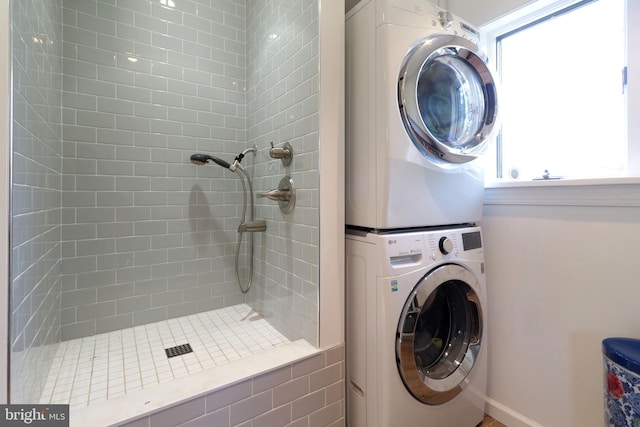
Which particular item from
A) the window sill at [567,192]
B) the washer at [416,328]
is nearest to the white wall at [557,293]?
the window sill at [567,192]

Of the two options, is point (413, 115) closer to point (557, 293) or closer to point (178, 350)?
point (557, 293)

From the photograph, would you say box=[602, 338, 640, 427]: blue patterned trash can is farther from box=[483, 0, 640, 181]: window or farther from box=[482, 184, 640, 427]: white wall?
box=[483, 0, 640, 181]: window

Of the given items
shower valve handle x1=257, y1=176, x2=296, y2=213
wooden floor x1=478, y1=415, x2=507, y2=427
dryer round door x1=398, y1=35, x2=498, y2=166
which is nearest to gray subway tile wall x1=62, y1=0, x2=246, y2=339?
shower valve handle x1=257, y1=176, x2=296, y2=213

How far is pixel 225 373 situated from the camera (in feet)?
3.37

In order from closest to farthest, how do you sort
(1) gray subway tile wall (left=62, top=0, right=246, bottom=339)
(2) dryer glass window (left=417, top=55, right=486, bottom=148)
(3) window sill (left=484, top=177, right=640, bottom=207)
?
(3) window sill (left=484, top=177, right=640, bottom=207), (2) dryer glass window (left=417, top=55, right=486, bottom=148), (1) gray subway tile wall (left=62, top=0, right=246, bottom=339)

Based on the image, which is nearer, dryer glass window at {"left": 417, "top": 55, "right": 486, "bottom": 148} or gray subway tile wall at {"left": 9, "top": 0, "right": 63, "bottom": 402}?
gray subway tile wall at {"left": 9, "top": 0, "right": 63, "bottom": 402}

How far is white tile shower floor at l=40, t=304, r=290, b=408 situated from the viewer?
1.12 metres

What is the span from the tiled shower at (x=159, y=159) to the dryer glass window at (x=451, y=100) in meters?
0.47

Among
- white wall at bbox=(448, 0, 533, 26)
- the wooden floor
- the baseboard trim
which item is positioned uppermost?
white wall at bbox=(448, 0, 533, 26)

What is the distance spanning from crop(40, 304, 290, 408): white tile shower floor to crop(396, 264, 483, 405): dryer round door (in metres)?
0.64

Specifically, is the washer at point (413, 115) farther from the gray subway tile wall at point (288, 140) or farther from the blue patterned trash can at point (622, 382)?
the blue patterned trash can at point (622, 382)

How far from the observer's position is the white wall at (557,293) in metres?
1.07

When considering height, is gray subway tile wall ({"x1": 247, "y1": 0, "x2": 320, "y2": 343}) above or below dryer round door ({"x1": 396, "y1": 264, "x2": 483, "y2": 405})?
above

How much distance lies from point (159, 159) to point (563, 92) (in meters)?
2.20
